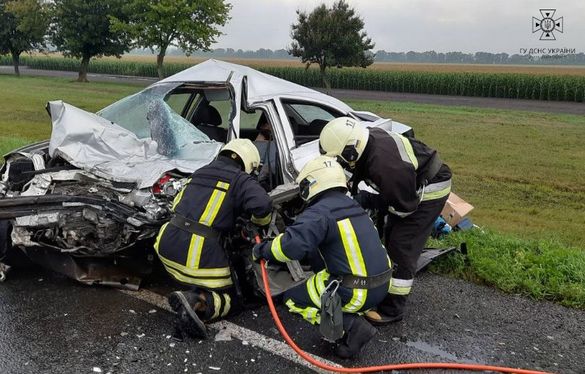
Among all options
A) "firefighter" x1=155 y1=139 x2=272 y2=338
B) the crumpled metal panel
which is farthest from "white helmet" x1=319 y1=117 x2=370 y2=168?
the crumpled metal panel

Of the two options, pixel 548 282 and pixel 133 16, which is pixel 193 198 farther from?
pixel 133 16

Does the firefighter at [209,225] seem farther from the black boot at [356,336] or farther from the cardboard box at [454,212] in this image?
the cardboard box at [454,212]

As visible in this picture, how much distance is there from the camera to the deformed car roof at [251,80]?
5.14 metres

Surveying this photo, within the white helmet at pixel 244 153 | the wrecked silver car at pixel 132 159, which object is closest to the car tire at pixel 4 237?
the wrecked silver car at pixel 132 159

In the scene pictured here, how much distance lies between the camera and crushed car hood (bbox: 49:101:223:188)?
4527mm

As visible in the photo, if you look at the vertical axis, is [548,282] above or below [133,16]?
below

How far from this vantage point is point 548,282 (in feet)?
15.6

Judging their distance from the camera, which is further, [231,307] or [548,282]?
[548,282]

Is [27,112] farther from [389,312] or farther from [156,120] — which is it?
[389,312]

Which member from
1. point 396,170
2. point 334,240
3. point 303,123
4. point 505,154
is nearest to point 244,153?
point 334,240

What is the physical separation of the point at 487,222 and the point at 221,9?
25608 mm

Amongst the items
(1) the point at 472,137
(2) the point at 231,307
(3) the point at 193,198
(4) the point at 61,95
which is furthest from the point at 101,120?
(4) the point at 61,95

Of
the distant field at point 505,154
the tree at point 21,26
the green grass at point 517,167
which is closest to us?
the green grass at point 517,167

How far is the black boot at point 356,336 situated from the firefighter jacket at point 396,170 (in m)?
0.91
